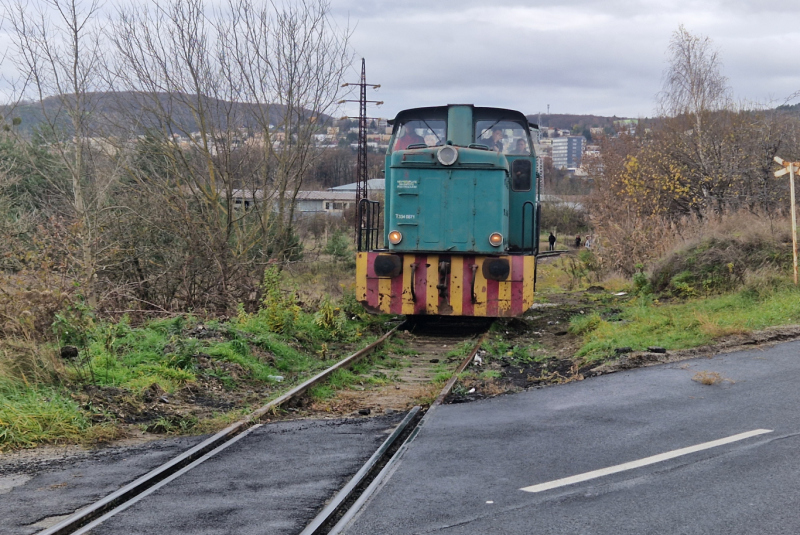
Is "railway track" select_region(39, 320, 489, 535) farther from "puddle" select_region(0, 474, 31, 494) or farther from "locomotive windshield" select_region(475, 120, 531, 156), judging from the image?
"locomotive windshield" select_region(475, 120, 531, 156)

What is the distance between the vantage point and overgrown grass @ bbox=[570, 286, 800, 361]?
9.58 m

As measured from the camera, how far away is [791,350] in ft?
28.3

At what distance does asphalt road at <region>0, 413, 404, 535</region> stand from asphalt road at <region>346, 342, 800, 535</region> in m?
0.46

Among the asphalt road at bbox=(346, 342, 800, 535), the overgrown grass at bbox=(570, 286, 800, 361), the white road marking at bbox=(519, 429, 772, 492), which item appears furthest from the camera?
the overgrown grass at bbox=(570, 286, 800, 361)

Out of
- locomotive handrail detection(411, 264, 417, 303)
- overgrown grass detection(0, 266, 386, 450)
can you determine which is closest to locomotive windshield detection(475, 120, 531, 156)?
locomotive handrail detection(411, 264, 417, 303)

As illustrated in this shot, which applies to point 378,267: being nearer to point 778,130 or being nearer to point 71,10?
point 71,10

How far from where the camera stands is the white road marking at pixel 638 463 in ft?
15.5

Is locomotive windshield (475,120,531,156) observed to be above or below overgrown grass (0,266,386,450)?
above

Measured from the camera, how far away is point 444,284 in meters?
12.0

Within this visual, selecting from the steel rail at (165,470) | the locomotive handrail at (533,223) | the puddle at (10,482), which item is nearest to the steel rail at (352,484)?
the steel rail at (165,470)

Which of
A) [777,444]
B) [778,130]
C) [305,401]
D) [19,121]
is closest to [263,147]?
[19,121]

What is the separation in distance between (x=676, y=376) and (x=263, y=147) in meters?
11.4

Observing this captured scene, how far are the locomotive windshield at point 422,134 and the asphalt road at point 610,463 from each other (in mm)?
6177

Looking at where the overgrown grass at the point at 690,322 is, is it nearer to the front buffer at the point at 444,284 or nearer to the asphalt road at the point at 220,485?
the front buffer at the point at 444,284
